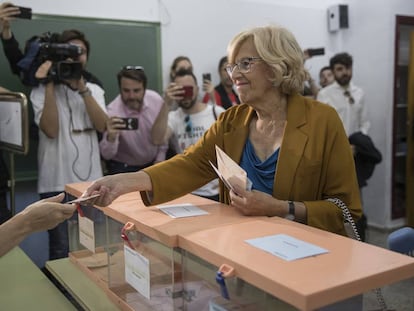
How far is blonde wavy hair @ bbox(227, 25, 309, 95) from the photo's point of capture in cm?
A: 150

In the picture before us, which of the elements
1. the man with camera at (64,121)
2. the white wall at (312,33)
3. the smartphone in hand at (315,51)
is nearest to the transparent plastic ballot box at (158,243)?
the man with camera at (64,121)

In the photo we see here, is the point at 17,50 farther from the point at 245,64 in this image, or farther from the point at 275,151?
the point at 275,151

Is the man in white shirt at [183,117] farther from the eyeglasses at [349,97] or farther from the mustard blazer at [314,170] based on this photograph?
the eyeglasses at [349,97]

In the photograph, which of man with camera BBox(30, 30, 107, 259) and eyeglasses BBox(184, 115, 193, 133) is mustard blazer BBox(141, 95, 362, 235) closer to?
man with camera BBox(30, 30, 107, 259)

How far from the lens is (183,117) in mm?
3135

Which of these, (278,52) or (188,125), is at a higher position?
(278,52)

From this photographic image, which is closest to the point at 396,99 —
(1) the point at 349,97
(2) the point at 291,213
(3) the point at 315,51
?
(1) the point at 349,97

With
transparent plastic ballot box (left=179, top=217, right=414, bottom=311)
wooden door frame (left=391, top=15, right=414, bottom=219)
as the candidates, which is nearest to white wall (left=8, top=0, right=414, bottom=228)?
wooden door frame (left=391, top=15, right=414, bottom=219)

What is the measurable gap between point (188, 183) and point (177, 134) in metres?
1.58

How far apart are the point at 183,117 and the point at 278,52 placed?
65.7 inches

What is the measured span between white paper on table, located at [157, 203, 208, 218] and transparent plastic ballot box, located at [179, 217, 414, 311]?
0.18 m

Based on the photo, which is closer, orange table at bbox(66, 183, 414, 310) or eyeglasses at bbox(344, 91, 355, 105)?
orange table at bbox(66, 183, 414, 310)

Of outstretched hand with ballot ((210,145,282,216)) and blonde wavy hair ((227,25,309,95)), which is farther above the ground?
blonde wavy hair ((227,25,309,95))

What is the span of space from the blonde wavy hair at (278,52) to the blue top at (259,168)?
0.77 feet
